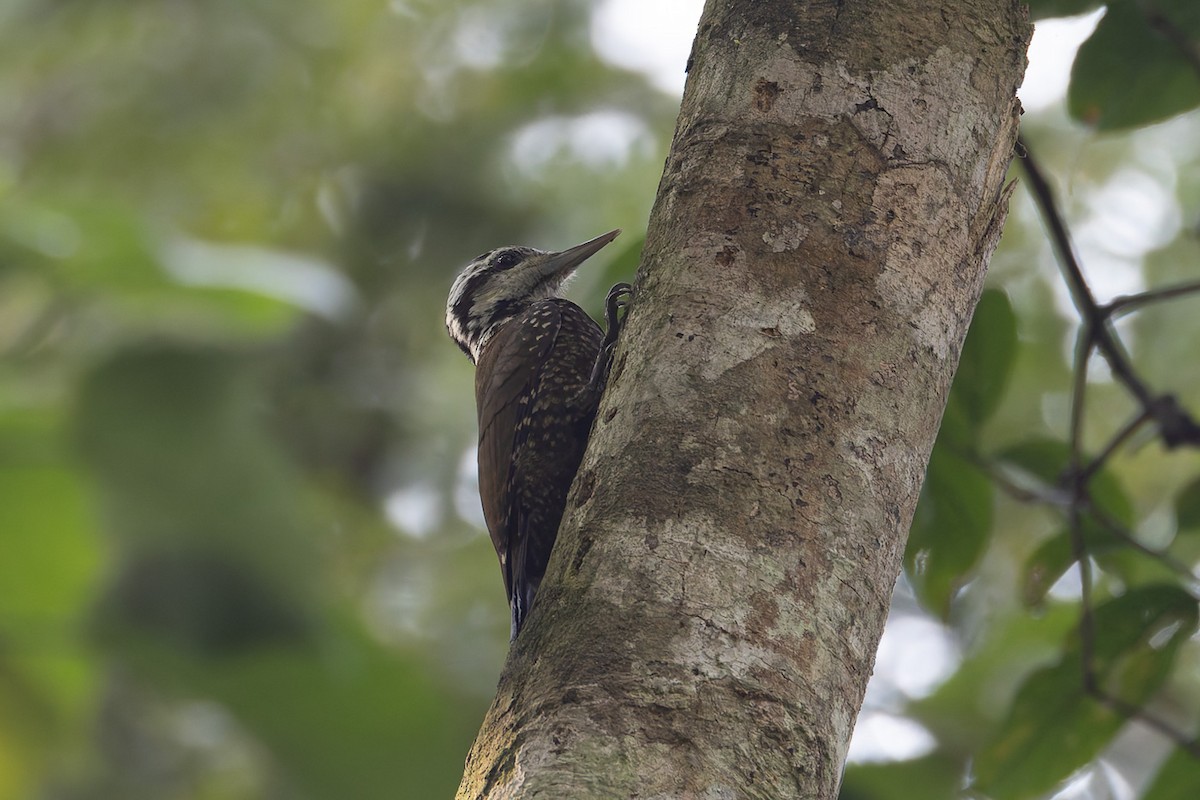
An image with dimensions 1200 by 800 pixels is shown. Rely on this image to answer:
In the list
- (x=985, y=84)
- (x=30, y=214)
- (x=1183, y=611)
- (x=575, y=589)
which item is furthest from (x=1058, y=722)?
(x=30, y=214)

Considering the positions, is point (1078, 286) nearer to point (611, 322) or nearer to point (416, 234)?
point (611, 322)

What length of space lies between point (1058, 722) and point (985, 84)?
59.6 inches

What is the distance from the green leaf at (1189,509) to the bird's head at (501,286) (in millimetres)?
2204

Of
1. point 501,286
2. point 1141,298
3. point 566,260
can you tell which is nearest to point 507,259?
point 501,286

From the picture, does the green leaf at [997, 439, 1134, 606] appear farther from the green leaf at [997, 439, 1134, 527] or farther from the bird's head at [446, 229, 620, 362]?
the bird's head at [446, 229, 620, 362]

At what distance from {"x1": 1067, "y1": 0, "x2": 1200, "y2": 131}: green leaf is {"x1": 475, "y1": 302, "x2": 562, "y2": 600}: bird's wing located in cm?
160

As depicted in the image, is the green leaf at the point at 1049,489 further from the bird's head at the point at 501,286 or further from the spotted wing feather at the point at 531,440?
the bird's head at the point at 501,286

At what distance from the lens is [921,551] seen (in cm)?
299

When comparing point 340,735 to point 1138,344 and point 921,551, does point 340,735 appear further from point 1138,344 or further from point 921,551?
point 1138,344

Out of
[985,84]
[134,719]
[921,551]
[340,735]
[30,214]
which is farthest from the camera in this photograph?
[134,719]

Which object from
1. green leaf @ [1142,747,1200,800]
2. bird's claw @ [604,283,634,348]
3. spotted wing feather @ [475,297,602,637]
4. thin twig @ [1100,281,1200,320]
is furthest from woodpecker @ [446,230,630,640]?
green leaf @ [1142,747,1200,800]

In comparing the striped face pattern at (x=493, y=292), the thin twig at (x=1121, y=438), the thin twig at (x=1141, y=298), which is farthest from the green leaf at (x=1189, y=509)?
the striped face pattern at (x=493, y=292)

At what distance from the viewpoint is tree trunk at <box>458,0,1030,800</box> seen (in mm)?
1494

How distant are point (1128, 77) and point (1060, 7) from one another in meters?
0.40
